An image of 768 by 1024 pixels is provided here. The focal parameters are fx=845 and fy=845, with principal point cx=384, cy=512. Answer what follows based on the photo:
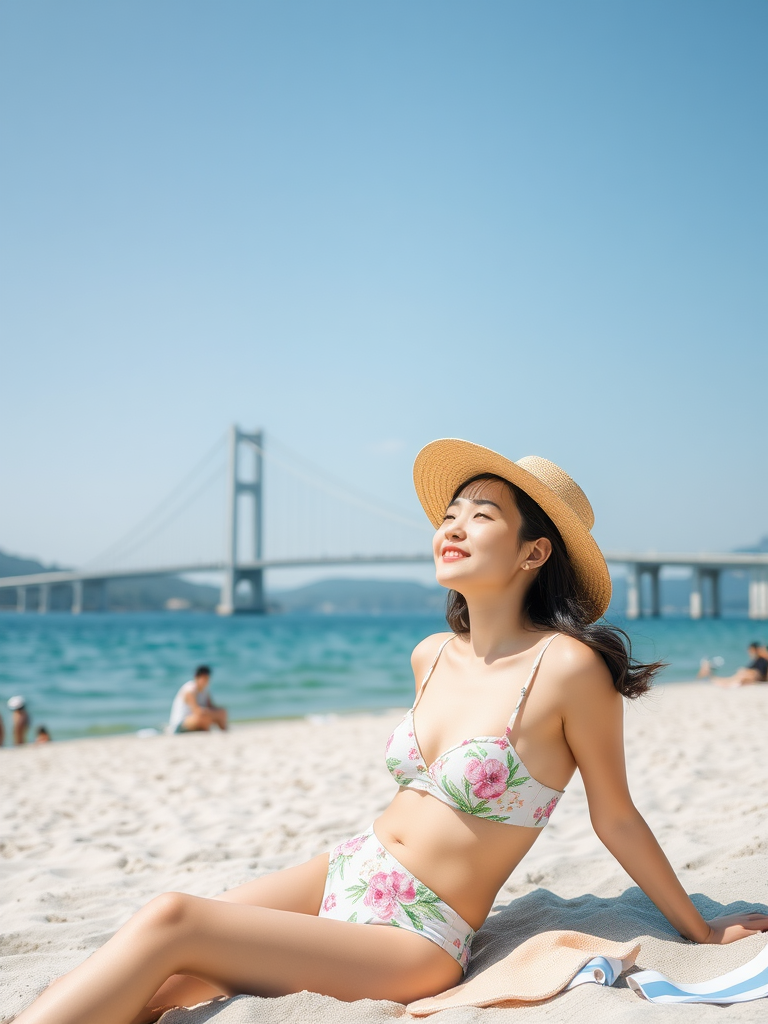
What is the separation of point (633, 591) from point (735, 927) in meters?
44.7

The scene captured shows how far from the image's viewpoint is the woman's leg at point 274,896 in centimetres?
155

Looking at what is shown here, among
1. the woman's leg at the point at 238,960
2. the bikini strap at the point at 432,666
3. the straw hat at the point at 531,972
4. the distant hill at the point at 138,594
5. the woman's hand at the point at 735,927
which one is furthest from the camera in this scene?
the distant hill at the point at 138,594

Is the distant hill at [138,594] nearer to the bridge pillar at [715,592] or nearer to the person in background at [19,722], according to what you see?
the bridge pillar at [715,592]

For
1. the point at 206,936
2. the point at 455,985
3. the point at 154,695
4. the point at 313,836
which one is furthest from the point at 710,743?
the point at 154,695

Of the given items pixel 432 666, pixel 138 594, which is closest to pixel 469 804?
pixel 432 666

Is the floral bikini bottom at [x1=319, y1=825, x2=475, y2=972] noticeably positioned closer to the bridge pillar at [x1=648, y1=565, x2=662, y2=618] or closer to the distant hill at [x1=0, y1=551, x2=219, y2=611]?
the bridge pillar at [x1=648, y1=565, x2=662, y2=618]

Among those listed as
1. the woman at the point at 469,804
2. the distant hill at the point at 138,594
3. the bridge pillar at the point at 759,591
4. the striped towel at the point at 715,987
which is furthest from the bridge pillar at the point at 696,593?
the striped towel at the point at 715,987

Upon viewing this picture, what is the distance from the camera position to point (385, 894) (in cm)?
162

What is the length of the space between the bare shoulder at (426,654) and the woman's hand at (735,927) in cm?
77

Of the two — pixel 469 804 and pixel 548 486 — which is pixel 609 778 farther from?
pixel 548 486

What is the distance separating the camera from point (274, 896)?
1.70 meters

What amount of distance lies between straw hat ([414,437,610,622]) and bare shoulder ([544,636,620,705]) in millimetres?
206

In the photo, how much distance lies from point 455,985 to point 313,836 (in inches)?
60.8

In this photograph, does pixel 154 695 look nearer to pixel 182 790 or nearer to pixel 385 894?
pixel 182 790
